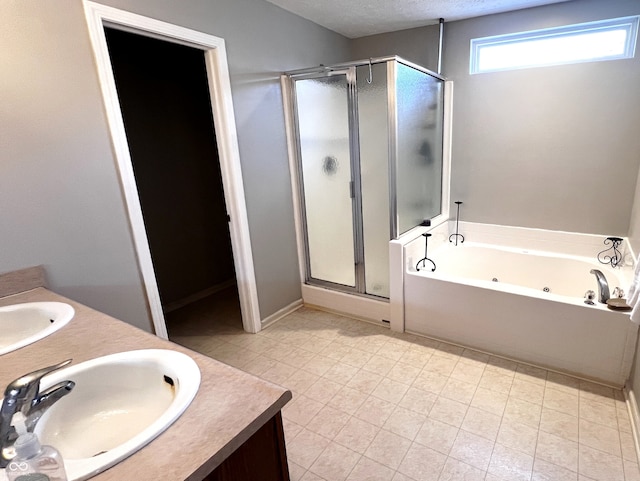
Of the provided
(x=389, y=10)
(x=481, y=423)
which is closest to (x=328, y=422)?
(x=481, y=423)

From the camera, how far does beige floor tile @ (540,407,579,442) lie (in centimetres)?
172

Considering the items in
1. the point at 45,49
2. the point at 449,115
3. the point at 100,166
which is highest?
the point at 45,49

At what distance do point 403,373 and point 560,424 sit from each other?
83 cm

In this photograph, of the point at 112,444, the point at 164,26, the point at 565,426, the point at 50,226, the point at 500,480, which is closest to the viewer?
the point at 112,444

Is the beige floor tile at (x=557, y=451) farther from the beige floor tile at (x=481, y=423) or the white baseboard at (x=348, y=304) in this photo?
the white baseboard at (x=348, y=304)

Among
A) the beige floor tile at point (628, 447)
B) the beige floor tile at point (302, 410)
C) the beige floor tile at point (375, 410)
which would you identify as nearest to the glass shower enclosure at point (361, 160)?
the beige floor tile at point (375, 410)

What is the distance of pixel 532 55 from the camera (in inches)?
112

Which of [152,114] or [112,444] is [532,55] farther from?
[112,444]

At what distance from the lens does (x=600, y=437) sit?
169 cm

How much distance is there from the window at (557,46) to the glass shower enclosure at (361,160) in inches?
16.6

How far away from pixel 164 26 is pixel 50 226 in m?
1.23

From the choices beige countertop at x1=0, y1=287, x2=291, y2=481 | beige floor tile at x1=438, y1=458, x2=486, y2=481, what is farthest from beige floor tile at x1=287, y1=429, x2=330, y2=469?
beige countertop at x1=0, y1=287, x2=291, y2=481

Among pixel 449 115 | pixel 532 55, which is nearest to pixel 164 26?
pixel 449 115

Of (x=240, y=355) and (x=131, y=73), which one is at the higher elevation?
(x=131, y=73)
